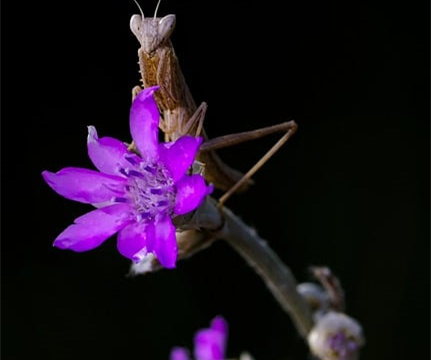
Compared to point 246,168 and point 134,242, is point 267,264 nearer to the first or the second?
point 134,242

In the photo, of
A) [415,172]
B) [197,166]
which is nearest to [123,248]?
[197,166]

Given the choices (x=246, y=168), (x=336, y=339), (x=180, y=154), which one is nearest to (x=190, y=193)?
(x=180, y=154)

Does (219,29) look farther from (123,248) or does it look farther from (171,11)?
(123,248)

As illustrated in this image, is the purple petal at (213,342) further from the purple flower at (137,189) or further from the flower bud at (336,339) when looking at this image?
the purple flower at (137,189)

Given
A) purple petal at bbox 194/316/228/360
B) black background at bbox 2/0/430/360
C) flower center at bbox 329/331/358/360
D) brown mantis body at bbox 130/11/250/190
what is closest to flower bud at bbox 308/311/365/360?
flower center at bbox 329/331/358/360

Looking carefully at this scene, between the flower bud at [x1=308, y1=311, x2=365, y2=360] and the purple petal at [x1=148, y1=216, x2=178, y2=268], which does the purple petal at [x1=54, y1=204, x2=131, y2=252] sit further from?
the flower bud at [x1=308, y1=311, x2=365, y2=360]

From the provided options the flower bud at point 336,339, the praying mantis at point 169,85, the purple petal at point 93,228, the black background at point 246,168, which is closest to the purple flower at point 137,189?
the purple petal at point 93,228
